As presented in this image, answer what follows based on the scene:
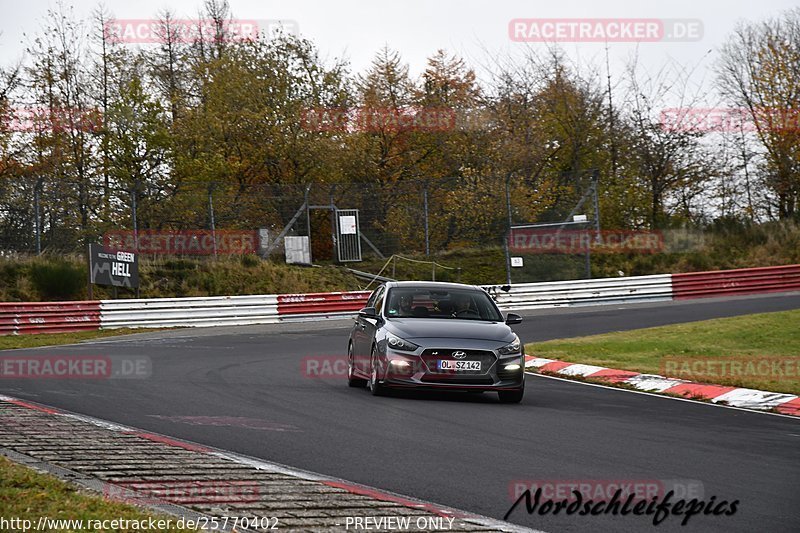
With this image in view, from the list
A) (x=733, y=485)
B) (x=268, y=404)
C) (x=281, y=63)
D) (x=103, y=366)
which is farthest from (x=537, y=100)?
(x=733, y=485)

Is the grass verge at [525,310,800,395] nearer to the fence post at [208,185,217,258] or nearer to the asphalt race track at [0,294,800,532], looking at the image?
the asphalt race track at [0,294,800,532]

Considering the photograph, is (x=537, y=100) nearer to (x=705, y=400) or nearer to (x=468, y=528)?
(x=705, y=400)

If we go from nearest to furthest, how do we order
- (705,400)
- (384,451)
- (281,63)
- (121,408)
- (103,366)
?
(384,451) → (121,408) → (705,400) → (103,366) → (281,63)

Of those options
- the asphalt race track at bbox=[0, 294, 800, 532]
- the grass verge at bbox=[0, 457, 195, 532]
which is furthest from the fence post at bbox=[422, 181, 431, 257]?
the grass verge at bbox=[0, 457, 195, 532]

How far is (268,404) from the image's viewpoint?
12.2 m

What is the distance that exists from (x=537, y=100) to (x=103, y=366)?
36.2 meters

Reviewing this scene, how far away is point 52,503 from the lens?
19.7ft

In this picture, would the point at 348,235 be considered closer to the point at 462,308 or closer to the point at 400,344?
the point at 462,308

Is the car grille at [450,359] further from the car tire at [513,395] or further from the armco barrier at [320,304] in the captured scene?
the armco barrier at [320,304]

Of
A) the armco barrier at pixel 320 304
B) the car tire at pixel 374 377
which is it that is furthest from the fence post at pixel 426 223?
the car tire at pixel 374 377

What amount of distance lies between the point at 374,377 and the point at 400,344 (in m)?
0.71

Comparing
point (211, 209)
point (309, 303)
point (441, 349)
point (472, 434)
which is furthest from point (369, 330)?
point (211, 209)

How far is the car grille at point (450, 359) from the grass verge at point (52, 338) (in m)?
13.0

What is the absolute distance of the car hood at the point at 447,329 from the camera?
1298 centimetres
